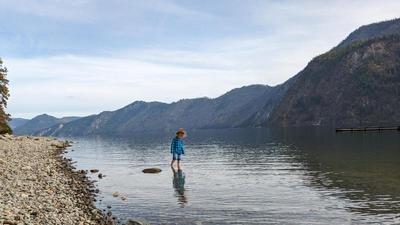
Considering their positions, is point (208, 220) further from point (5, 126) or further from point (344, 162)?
point (5, 126)

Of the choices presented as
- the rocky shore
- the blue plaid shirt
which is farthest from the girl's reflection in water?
the rocky shore

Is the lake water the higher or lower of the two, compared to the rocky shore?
lower

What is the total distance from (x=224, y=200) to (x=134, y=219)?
655 centimetres

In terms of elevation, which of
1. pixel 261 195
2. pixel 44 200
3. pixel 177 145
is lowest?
pixel 261 195

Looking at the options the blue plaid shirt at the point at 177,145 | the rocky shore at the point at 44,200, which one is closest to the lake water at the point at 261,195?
the rocky shore at the point at 44,200

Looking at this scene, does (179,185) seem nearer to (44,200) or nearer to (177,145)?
(177,145)

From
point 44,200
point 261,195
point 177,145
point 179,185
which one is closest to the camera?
point 44,200

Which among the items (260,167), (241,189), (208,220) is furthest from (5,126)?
(208,220)

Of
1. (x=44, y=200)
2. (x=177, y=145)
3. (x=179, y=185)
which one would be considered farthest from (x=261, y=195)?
(x=177, y=145)

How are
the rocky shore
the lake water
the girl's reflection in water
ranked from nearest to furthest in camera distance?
1. the rocky shore
2. the lake water
3. the girl's reflection in water

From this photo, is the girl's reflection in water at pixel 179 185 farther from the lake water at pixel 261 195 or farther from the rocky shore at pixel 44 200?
the rocky shore at pixel 44 200

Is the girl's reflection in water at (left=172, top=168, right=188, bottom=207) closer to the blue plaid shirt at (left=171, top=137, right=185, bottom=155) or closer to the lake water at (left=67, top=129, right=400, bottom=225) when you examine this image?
the lake water at (left=67, top=129, right=400, bottom=225)

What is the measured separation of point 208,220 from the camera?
22.2 meters

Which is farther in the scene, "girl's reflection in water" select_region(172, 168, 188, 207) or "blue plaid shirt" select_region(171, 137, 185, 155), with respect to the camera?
"blue plaid shirt" select_region(171, 137, 185, 155)
